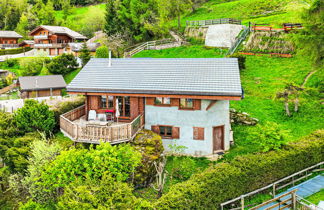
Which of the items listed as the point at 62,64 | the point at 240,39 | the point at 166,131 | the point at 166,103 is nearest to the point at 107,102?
the point at 166,103

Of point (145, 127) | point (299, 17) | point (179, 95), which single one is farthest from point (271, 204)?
point (299, 17)

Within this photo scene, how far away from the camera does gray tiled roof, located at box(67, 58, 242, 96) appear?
55.4 ft

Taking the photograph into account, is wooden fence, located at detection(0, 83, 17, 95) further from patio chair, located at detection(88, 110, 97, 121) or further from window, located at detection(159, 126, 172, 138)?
window, located at detection(159, 126, 172, 138)

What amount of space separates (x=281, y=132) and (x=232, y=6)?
5240cm

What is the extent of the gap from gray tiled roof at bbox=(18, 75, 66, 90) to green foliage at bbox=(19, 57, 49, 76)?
823 centimetres

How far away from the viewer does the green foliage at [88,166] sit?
40.8ft

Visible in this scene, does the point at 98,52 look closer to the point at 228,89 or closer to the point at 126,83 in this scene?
the point at 126,83

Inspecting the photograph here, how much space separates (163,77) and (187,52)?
24505 millimetres

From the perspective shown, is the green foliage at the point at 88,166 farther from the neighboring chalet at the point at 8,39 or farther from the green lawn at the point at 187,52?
the neighboring chalet at the point at 8,39

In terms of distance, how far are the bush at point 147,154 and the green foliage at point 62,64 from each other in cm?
3434

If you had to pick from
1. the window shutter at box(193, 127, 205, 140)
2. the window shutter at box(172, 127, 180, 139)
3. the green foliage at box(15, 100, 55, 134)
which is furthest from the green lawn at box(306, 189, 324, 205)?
the green foliage at box(15, 100, 55, 134)

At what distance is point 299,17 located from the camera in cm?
2175

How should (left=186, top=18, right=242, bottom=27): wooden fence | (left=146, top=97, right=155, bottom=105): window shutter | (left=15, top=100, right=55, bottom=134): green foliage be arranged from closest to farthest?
1. (left=146, top=97, right=155, bottom=105): window shutter
2. (left=15, top=100, right=55, bottom=134): green foliage
3. (left=186, top=18, right=242, bottom=27): wooden fence

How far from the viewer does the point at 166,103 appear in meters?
18.1
